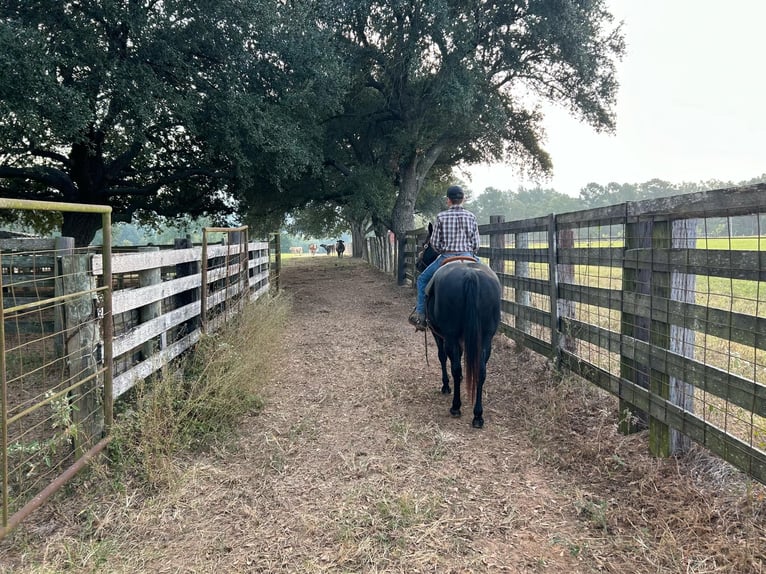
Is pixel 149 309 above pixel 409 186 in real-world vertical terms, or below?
below

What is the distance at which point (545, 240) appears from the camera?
575 centimetres

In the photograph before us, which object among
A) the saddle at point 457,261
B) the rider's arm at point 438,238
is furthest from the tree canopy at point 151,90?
the saddle at point 457,261

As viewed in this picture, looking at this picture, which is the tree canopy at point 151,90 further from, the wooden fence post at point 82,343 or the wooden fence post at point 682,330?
the wooden fence post at point 682,330

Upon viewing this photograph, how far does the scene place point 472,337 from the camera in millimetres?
4211

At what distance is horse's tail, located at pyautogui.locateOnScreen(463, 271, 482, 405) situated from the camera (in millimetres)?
4207

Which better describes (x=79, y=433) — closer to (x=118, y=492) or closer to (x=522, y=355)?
(x=118, y=492)

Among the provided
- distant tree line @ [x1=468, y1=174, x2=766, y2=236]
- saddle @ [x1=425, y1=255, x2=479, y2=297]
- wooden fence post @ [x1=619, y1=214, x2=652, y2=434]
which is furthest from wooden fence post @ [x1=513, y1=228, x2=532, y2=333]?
distant tree line @ [x1=468, y1=174, x2=766, y2=236]

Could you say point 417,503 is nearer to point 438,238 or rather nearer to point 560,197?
point 438,238

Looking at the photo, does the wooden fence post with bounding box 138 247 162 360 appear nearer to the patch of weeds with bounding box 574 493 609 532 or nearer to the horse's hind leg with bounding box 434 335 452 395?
the horse's hind leg with bounding box 434 335 452 395

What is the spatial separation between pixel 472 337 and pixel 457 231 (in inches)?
54.1

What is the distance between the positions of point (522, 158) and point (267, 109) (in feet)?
37.8

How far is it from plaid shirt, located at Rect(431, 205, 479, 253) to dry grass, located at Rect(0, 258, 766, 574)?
1.67 m

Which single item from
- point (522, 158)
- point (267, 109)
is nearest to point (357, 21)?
point (267, 109)

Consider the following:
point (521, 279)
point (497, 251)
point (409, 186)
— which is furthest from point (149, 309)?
point (409, 186)
